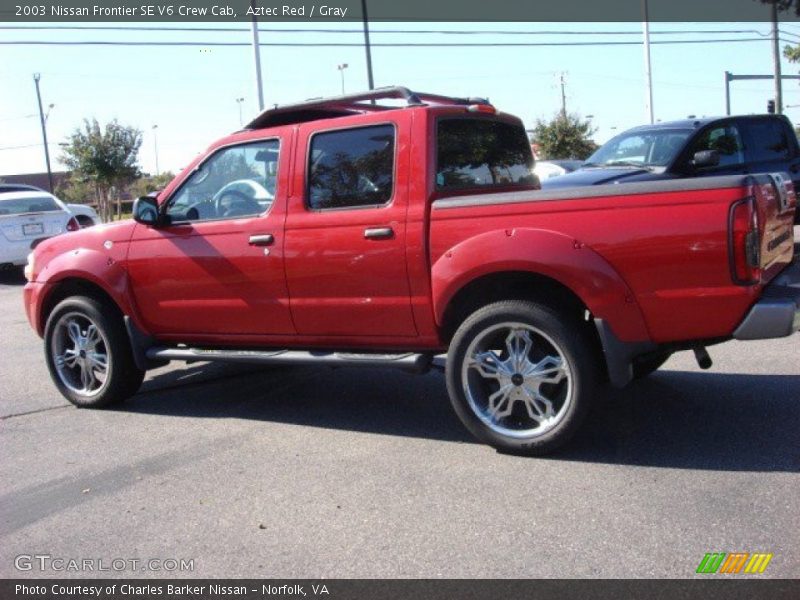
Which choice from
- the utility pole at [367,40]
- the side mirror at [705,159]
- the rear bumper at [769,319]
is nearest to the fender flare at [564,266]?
the rear bumper at [769,319]

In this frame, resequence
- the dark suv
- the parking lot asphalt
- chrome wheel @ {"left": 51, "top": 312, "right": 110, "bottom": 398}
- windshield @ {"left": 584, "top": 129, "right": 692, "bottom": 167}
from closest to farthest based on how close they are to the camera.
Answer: the parking lot asphalt, chrome wheel @ {"left": 51, "top": 312, "right": 110, "bottom": 398}, the dark suv, windshield @ {"left": 584, "top": 129, "right": 692, "bottom": 167}

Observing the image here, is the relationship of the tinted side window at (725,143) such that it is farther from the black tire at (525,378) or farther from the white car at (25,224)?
the white car at (25,224)

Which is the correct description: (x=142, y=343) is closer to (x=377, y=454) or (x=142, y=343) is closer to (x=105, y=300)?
(x=105, y=300)

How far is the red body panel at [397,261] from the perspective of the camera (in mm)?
4176

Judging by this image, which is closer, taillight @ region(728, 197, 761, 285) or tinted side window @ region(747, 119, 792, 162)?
taillight @ region(728, 197, 761, 285)

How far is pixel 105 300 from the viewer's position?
6199 mm

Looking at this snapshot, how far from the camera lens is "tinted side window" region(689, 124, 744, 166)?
1004 centimetres

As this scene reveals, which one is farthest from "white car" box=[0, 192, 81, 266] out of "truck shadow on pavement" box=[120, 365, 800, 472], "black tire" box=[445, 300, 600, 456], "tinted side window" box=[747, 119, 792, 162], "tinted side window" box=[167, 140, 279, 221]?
"black tire" box=[445, 300, 600, 456]

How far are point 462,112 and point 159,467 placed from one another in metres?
2.89

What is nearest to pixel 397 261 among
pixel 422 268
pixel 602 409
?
pixel 422 268

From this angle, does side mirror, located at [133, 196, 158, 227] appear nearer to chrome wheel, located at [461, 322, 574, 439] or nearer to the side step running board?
the side step running board

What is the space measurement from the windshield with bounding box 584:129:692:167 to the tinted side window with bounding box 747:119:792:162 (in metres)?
1.19

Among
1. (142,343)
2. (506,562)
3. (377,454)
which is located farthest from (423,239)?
(142,343)

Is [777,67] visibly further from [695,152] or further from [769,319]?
[769,319]
